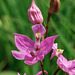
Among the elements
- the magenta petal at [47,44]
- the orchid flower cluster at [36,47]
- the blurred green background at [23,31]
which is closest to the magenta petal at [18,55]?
the orchid flower cluster at [36,47]

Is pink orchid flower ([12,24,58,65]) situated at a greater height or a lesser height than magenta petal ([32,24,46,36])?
lesser

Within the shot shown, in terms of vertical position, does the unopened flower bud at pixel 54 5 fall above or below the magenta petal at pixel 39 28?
above

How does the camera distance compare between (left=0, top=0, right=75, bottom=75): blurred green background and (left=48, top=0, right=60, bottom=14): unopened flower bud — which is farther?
(left=0, top=0, right=75, bottom=75): blurred green background

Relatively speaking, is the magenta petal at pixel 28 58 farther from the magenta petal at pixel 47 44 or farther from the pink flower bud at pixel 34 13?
the pink flower bud at pixel 34 13

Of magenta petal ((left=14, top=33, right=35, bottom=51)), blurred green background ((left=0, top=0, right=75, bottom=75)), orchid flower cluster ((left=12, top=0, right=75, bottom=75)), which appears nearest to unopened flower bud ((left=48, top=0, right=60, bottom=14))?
orchid flower cluster ((left=12, top=0, right=75, bottom=75))

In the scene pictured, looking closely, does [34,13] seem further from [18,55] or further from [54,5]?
[18,55]

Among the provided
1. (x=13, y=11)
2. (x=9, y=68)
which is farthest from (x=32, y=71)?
(x=13, y=11)

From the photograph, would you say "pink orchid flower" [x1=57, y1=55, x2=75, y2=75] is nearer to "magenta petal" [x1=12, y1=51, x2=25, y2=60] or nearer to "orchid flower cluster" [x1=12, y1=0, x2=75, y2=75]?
"orchid flower cluster" [x1=12, y1=0, x2=75, y2=75]
